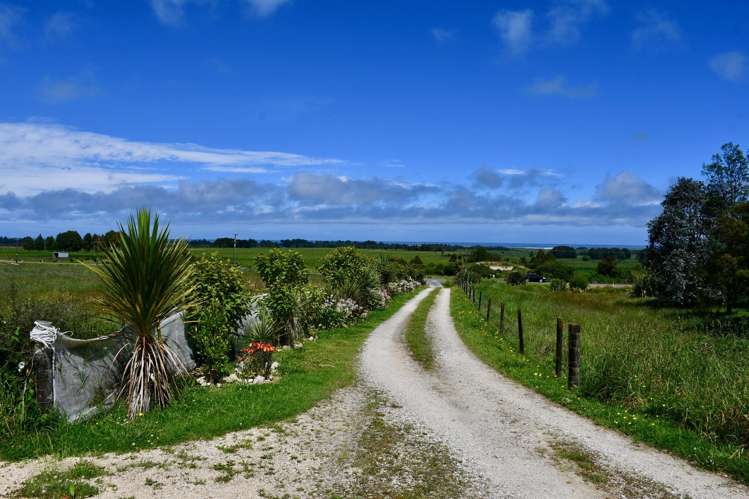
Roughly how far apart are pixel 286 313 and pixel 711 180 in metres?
44.4

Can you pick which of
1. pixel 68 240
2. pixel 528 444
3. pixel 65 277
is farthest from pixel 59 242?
pixel 528 444

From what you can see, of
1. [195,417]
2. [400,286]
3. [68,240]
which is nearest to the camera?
[195,417]

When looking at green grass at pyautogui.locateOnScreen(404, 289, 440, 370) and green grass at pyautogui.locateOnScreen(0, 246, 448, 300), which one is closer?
green grass at pyautogui.locateOnScreen(404, 289, 440, 370)

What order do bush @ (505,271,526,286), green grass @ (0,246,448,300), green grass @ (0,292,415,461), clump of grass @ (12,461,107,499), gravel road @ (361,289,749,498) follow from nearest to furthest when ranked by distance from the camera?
clump of grass @ (12,461,107,499)
gravel road @ (361,289,749,498)
green grass @ (0,292,415,461)
green grass @ (0,246,448,300)
bush @ (505,271,526,286)

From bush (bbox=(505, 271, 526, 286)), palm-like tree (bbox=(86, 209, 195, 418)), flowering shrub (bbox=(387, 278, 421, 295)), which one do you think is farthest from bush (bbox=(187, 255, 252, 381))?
bush (bbox=(505, 271, 526, 286))

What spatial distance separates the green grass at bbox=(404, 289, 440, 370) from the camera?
14773mm

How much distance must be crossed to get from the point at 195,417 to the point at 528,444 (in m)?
5.45

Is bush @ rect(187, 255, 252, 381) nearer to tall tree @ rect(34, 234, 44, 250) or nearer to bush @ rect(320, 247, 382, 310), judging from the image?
bush @ rect(320, 247, 382, 310)

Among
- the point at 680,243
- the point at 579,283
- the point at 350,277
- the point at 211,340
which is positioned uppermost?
the point at 680,243

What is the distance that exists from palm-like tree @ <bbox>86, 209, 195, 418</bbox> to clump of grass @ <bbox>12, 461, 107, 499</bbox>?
238cm

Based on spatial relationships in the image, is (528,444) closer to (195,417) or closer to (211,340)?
(195,417)

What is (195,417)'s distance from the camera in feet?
27.6

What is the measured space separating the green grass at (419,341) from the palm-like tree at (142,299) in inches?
280

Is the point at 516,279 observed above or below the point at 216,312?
below
